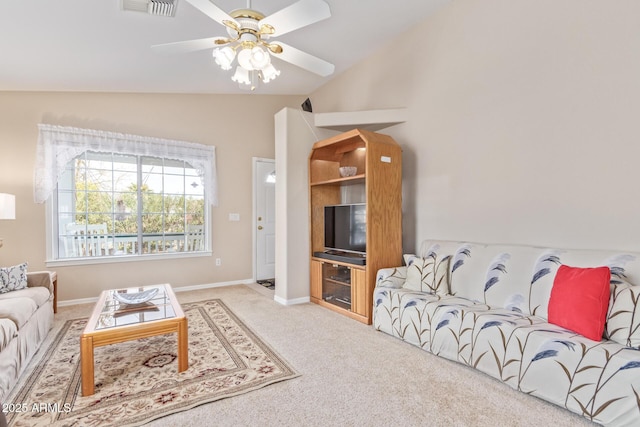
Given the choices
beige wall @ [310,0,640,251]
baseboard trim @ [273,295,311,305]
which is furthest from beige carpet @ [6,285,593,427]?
beige wall @ [310,0,640,251]

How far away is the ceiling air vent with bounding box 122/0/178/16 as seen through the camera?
7.76 feet

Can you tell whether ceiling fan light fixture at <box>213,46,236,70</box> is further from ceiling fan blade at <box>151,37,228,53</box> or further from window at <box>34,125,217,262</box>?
window at <box>34,125,217,262</box>

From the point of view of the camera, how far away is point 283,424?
5.51ft

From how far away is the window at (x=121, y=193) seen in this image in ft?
12.6

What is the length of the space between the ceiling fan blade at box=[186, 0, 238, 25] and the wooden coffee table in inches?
76.9

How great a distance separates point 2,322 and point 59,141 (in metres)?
2.57

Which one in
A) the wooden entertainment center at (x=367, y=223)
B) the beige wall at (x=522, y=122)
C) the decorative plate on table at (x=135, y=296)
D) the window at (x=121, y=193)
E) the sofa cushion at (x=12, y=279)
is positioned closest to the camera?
the beige wall at (x=522, y=122)

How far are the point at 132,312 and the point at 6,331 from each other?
687 mm

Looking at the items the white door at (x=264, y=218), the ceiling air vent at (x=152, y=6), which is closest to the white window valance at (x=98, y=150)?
the white door at (x=264, y=218)

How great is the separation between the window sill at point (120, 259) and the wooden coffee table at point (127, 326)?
173 centimetres

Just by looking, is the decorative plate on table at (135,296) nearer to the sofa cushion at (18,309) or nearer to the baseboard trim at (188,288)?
the sofa cushion at (18,309)

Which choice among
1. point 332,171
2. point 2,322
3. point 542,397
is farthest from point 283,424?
point 332,171

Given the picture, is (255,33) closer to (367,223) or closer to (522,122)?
(367,223)

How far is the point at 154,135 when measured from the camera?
4398 mm
